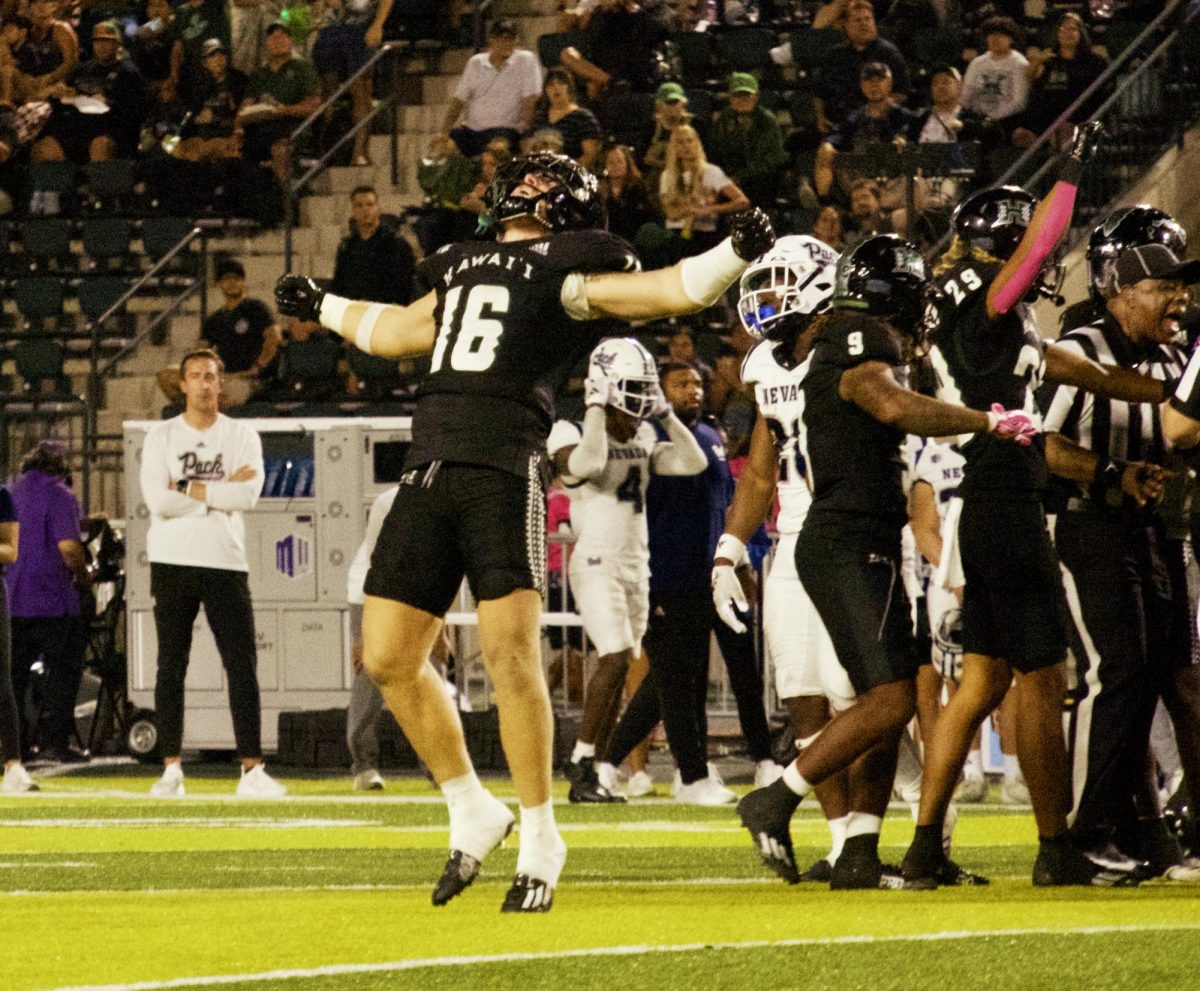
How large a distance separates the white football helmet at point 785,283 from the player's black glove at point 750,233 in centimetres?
182

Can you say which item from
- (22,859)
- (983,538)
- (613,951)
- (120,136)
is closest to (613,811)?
(22,859)

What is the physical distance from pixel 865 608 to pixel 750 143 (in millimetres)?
10614

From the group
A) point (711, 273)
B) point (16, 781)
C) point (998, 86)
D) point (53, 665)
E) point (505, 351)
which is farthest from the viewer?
point (998, 86)

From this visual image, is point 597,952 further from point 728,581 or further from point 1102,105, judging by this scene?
point 1102,105

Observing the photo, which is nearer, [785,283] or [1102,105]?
[785,283]

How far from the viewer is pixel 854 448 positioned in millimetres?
7047

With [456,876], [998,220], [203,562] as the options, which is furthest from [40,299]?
[456,876]

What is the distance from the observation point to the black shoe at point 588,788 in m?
11.5

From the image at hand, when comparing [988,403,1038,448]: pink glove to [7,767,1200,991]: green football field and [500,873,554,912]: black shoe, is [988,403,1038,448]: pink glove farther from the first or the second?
[500,873,554,912]: black shoe

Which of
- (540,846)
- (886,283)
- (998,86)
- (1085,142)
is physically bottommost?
(540,846)

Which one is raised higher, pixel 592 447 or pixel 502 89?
pixel 502 89

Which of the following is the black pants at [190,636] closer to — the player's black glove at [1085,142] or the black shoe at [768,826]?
the black shoe at [768,826]

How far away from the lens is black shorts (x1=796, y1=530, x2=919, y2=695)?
22.8 feet

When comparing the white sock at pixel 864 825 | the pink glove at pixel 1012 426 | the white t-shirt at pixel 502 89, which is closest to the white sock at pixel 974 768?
the white sock at pixel 864 825
